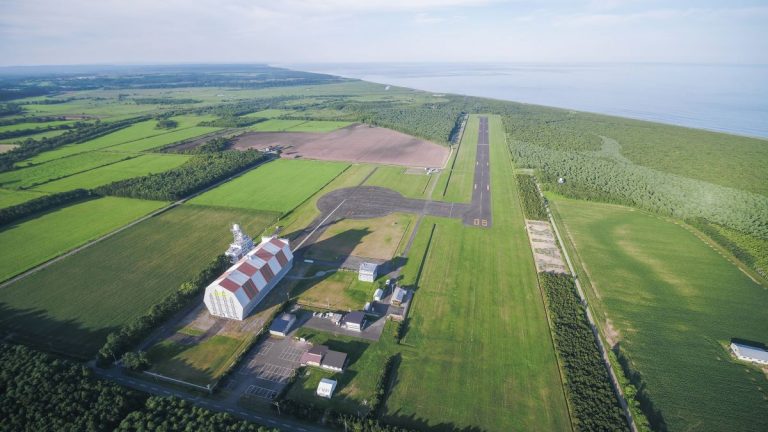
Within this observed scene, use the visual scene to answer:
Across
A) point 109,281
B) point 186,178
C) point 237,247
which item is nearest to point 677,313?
point 237,247

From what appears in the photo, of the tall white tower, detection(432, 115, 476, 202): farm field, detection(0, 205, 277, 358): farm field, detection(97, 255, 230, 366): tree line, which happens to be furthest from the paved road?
detection(97, 255, 230, 366): tree line

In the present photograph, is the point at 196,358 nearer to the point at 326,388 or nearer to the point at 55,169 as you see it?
the point at 326,388

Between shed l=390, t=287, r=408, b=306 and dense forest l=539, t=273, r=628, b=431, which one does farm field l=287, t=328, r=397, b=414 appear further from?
dense forest l=539, t=273, r=628, b=431

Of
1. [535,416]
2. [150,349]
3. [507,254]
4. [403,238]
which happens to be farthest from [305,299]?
[507,254]

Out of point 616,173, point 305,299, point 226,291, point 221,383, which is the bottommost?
point 221,383

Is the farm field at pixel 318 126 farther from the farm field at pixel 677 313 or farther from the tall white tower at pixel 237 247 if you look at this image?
the farm field at pixel 677 313

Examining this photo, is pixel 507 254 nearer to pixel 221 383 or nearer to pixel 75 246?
pixel 221 383
